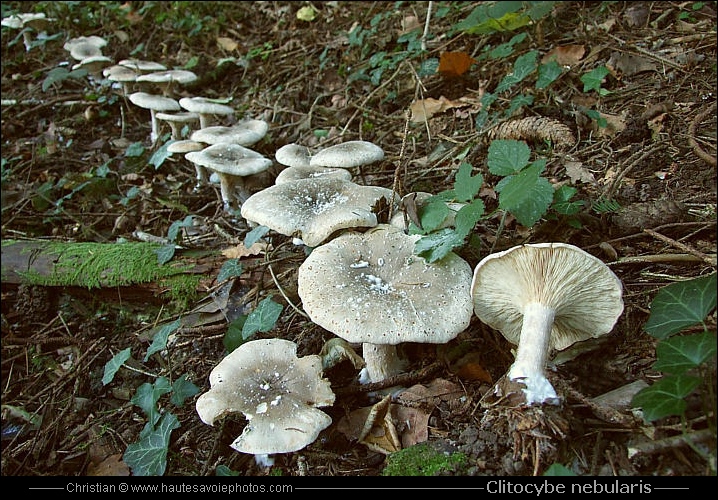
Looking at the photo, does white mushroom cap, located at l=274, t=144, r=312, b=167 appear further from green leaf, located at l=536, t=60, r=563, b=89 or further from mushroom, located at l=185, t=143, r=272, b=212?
green leaf, located at l=536, t=60, r=563, b=89

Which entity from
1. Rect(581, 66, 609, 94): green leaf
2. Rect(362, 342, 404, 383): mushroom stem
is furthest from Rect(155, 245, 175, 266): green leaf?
Rect(581, 66, 609, 94): green leaf

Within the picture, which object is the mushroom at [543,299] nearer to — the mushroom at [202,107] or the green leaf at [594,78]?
the green leaf at [594,78]

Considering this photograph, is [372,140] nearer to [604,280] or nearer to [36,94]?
[604,280]

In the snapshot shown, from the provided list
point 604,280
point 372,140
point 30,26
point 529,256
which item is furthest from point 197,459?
point 30,26

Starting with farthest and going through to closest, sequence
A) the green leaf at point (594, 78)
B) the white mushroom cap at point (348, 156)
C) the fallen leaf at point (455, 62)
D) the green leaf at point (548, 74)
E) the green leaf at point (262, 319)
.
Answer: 1. the fallen leaf at point (455, 62)
2. the green leaf at point (548, 74)
3. the green leaf at point (594, 78)
4. the white mushroom cap at point (348, 156)
5. the green leaf at point (262, 319)

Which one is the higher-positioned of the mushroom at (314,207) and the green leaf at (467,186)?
the green leaf at (467,186)

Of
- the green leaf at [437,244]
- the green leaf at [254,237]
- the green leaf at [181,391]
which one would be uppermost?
the green leaf at [437,244]

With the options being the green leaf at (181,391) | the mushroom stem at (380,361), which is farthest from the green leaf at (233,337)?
the mushroom stem at (380,361)
